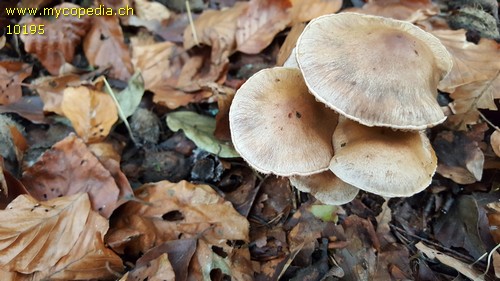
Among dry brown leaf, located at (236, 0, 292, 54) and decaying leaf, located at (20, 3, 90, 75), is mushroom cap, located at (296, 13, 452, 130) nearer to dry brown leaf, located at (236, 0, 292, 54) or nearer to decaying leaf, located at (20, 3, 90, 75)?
dry brown leaf, located at (236, 0, 292, 54)

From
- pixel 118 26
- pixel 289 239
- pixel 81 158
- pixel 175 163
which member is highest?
pixel 118 26

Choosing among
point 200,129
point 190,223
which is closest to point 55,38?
point 200,129

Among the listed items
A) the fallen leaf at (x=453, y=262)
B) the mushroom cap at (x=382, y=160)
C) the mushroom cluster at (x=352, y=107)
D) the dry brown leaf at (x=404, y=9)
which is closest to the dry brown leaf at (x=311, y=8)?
the dry brown leaf at (x=404, y=9)

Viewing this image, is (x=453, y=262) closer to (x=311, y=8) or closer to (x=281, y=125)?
(x=281, y=125)

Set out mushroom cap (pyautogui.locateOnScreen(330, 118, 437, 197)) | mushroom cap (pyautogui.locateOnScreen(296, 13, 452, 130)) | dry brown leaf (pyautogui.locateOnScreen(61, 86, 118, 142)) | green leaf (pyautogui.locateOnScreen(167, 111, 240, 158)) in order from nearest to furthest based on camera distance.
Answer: mushroom cap (pyautogui.locateOnScreen(296, 13, 452, 130))
mushroom cap (pyautogui.locateOnScreen(330, 118, 437, 197))
green leaf (pyautogui.locateOnScreen(167, 111, 240, 158))
dry brown leaf (pyautogui.locateOnScreen(61, 86, 118, 142))

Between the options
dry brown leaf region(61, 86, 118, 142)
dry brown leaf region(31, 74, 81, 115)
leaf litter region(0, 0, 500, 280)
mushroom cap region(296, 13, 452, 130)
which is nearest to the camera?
mushroom cap region(296, 13, 452, 130)

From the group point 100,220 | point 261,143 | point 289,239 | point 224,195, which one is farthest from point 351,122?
point 100,220

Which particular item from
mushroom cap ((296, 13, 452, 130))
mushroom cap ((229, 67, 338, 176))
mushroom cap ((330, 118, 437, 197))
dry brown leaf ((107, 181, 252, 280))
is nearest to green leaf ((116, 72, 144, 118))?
dry brown leaf ((107, 181, 252, 280))

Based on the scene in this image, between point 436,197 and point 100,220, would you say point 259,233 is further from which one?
point 436,197
